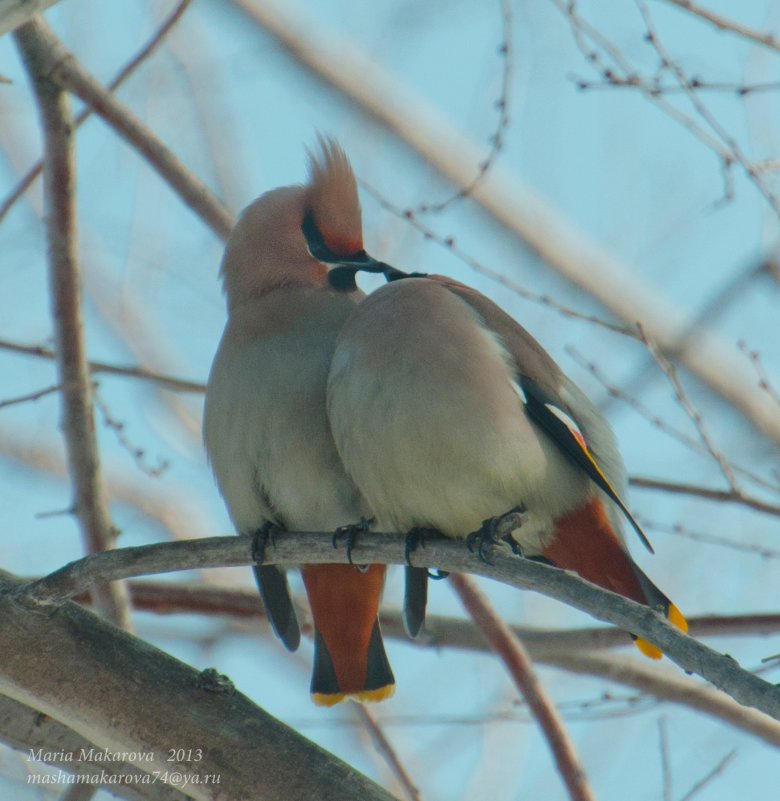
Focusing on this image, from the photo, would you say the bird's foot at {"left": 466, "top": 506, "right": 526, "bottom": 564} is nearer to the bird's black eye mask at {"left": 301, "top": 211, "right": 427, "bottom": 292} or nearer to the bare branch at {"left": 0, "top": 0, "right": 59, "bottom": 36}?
the bird's black eye mask at {"left": 301, "top": 211, "right": 427, "bottom": 292}

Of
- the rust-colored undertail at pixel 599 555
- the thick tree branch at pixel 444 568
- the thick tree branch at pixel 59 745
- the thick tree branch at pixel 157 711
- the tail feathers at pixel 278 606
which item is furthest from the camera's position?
the tail feathers at pixel 278 606

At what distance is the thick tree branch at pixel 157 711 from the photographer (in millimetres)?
2744

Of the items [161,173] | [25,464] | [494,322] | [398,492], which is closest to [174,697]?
[398,492]

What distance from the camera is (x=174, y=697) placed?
111 inches

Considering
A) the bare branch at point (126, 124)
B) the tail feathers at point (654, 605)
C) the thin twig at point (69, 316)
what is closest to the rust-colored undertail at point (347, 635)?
the thin twig at point (69, 316)

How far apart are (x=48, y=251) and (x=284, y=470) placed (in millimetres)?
1058

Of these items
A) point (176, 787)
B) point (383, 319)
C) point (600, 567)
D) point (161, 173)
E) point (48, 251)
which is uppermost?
point (161, 173)

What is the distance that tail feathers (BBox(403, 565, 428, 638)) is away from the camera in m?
3.71

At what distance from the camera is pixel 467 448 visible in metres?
3.40

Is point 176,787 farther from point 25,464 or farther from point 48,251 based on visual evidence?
point 25,464

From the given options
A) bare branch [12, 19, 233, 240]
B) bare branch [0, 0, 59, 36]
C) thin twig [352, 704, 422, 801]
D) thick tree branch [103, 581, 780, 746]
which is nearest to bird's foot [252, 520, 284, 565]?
thin twig [352, 704, 422, 801]

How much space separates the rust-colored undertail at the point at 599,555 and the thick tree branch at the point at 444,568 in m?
0.31

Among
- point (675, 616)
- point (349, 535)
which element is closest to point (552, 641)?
point (675, 616)

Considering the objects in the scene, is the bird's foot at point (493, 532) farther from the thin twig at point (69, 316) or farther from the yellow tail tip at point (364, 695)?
the thin twig at point (69, 316)
